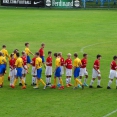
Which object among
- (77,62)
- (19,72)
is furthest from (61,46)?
(77,62)

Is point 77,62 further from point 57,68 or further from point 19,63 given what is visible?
point 19,63

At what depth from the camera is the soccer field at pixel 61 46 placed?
756 inches

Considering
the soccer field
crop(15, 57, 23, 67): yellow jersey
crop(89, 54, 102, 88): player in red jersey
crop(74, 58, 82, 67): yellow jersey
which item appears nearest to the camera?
the soccer field

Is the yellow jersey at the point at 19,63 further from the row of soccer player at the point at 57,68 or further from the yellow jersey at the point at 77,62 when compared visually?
the yellow jersey at the point at 77,62

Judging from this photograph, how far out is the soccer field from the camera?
19.2m

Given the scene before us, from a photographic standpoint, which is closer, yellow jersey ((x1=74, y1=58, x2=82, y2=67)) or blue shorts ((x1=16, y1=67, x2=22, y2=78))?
yellow jersey ((x1=74, y1=58, x2=82, y2=67))

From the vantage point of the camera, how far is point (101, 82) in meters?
24.3

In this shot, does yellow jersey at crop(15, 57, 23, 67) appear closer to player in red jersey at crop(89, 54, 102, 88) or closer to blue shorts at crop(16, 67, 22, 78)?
blue shorts at crop(16, 67, 22, 78)

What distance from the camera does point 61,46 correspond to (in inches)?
1437

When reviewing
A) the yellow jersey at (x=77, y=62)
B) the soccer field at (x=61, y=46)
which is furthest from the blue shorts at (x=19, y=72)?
the yellow jersey at (x=77, y=62)

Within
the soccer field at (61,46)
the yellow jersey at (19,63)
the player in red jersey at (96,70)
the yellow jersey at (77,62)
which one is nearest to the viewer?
the soccer field at (61,46)

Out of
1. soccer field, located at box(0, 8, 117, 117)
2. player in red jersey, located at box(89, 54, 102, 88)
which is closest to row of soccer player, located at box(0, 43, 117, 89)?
player in red jersey, located at box(89, 54, 102, 88)

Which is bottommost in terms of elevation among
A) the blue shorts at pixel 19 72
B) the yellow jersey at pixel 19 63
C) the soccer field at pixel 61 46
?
the soccer field at pixel 61 46

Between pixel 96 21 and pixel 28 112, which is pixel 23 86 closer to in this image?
pixel 28 112
